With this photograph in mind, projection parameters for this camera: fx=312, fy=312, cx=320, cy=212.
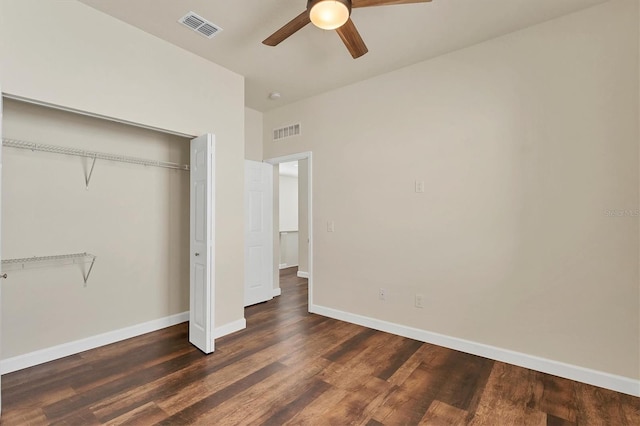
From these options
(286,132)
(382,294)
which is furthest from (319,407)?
(286,132)

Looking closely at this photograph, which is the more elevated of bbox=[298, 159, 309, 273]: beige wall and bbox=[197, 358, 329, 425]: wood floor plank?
bbox=[298, 159, 309, 273]: beige wall

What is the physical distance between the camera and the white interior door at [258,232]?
461cm

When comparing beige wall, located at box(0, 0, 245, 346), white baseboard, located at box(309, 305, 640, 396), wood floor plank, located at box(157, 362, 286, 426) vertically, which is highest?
beige wall, located at box(0, 0, 245, 346)

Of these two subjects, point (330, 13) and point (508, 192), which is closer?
point (330, 13)

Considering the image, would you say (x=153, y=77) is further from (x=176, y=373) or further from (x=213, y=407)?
(x=213, y=407)

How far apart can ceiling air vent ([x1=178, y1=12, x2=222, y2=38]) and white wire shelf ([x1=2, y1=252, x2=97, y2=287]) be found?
7.84 feet

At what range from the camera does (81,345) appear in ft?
9.84

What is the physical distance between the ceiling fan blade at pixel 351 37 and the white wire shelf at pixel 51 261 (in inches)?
122

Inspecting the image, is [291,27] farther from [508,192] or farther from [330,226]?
[330,226]

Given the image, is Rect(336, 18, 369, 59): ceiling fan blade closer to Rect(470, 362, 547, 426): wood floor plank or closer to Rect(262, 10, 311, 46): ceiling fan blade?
Rect(262, 10, 311, 46): ceiling fan blade

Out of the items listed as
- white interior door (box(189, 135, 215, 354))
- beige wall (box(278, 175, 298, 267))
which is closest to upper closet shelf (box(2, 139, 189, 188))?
white interior door (box(189, 135, 215, 354))

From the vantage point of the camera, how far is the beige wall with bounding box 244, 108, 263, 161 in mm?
4719

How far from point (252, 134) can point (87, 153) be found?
224cm

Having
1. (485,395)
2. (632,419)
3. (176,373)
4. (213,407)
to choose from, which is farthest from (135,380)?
(632,419)
